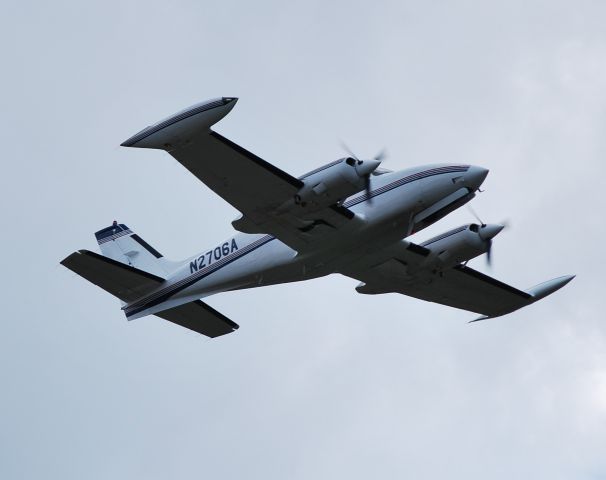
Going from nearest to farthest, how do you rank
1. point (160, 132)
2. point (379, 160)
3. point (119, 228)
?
point (160, 132), point (379, 160), point (119, 228)

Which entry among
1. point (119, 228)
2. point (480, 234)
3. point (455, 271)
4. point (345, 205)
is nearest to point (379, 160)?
point (345, 205)

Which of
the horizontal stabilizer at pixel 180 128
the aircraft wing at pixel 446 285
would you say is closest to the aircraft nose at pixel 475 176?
the aircraft wing at pixel 446 285

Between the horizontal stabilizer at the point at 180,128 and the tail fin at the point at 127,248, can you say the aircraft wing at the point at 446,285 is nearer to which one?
the tail fin at the point at 127,248

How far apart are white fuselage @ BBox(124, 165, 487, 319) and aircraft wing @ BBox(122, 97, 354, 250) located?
0.87 metres

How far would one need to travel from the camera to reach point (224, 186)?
102ft

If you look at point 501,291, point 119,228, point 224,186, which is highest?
point 119,228

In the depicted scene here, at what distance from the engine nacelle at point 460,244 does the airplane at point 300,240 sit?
0.11ft

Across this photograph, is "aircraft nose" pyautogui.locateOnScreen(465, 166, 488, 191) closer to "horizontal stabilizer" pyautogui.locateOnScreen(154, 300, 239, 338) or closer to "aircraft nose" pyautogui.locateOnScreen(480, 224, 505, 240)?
"aircraft nose" pyautogui.locateOnScreen(480, 224, 505, 240)

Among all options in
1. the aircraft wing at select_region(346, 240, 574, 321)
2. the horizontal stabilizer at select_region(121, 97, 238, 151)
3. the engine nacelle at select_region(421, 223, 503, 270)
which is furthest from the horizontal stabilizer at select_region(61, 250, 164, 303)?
the engine nacelle at select_region(421, 223, 503, 270)

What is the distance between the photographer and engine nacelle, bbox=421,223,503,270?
1396 inches

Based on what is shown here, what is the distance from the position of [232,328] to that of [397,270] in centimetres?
628

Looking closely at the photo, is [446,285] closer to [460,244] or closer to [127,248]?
[460,244]

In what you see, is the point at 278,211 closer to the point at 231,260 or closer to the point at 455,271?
the point at 231,260

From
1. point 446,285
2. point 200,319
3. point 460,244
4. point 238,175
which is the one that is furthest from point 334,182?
point 446,285
